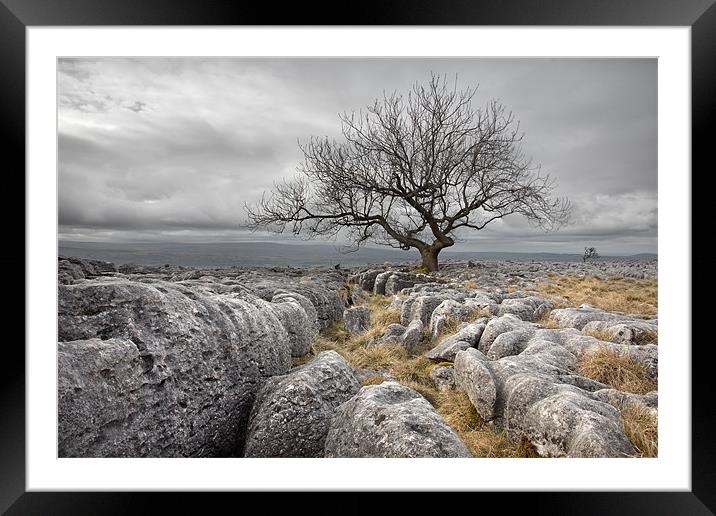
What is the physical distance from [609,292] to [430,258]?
191 centimetres

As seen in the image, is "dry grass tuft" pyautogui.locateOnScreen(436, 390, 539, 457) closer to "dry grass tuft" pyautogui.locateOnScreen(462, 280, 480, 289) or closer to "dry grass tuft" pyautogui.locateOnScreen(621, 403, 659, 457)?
"dry grass tuft" pyautogui.locateOnScreen(621, 403, 659, 457)

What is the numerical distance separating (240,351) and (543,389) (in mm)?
2111

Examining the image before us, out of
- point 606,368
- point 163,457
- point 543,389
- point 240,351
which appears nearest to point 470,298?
point 606,368

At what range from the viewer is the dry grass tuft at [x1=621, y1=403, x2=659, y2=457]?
8.11ft

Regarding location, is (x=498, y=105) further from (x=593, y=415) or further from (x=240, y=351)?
(x=240, y=351)

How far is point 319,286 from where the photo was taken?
4.38m

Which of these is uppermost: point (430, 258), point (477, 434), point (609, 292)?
point (430, 258)

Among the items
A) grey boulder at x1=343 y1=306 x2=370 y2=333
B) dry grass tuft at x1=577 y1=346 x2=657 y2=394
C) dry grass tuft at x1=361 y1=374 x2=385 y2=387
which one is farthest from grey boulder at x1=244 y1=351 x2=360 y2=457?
dry grass tuft at x1=577 y1=346 x2=657 y2=394

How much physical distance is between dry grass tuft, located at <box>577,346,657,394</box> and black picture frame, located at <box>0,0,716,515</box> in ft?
1.28
